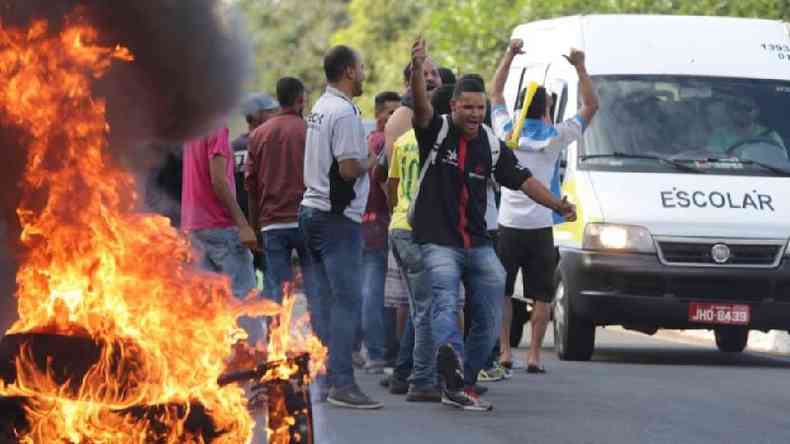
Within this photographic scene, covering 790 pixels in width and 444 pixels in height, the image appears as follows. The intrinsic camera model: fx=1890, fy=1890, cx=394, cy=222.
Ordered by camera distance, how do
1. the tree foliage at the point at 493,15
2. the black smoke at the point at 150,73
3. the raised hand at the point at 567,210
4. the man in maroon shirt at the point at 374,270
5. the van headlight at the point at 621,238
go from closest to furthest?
the black smoke at the point at 150,73, the raised hand at the point at 567,210, the man in maroon shirt at the point at 374,270, the van headlight at the point at 621,238, the tree foliage at the point at 493,15

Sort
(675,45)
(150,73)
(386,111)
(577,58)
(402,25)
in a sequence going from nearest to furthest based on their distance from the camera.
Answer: (150,73), (577,58), (386,111), (675,45), (402,25)

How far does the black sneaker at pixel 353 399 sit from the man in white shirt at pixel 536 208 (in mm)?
2382

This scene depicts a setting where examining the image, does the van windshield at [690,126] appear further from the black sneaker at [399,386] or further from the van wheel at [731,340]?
the black sneaker at [399,386]

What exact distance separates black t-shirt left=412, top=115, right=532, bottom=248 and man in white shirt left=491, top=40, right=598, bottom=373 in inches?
68.5

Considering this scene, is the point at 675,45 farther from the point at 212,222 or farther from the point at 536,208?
the point at 212,222

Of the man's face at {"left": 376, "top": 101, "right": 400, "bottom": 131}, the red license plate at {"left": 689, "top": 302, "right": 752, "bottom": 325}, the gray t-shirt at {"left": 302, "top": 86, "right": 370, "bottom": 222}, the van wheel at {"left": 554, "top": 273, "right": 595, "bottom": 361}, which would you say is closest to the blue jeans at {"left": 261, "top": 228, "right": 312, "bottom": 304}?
the gray t-shirt at {"left": 302, "top": 86, "right": 370, "bottom": 222}

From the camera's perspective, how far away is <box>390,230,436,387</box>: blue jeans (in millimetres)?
10336

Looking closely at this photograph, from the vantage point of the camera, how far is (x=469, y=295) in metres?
10.2

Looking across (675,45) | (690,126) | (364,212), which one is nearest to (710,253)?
(690,126)

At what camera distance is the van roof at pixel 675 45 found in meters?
14.1

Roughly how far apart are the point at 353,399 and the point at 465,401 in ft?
1.97

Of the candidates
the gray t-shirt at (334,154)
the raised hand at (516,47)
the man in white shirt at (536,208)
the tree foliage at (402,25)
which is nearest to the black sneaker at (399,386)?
the gray t-shirt at (334,154)

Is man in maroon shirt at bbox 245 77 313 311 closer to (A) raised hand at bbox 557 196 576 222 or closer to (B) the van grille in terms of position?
(A) raised hand at bbox 557 196 576 222

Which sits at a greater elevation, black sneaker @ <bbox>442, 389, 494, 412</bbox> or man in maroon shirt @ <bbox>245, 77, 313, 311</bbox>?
man in maroon shirt @ <bbox>245, 77, 313, 311</bbox>
